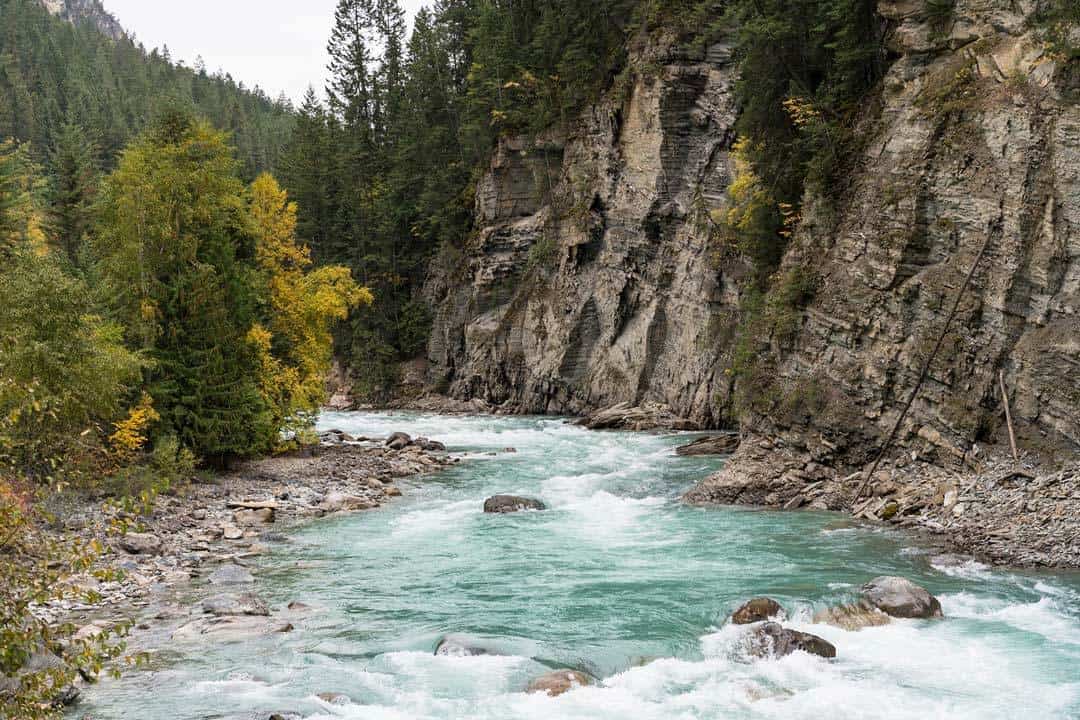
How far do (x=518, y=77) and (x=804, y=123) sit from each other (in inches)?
1142

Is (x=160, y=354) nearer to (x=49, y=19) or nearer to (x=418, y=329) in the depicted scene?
(x=418, y=329)

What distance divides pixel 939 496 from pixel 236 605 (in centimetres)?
1394

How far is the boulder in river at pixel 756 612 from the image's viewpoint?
13.1 m

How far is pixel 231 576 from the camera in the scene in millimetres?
16109

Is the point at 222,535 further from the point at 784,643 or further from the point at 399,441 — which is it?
the point at 399,441

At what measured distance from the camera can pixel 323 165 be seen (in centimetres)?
6538

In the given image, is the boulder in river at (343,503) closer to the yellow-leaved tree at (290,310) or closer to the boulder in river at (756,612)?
the yellow-leaved tree at (290,310)

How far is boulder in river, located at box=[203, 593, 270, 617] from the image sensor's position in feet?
45.3

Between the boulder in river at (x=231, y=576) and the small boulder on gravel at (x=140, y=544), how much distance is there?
5.88 feet

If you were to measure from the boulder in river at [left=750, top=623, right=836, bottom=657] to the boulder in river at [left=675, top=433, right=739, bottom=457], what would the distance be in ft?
58.9

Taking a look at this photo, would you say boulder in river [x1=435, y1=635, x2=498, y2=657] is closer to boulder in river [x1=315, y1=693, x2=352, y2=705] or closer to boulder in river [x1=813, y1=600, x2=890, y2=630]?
boulder in river [x1=315, y1=693, x2=352, y2=705]

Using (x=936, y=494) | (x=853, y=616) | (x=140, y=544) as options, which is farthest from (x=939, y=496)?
(x=140, y=544)

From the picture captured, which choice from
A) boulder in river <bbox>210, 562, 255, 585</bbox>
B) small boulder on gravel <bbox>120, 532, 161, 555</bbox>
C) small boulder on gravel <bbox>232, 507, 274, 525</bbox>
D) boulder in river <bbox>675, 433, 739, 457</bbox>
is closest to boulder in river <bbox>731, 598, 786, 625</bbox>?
boulder in river <bbox>210, 562, 255, 585</bbox>

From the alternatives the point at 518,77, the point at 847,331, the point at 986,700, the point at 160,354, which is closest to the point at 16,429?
the point at 160,354
